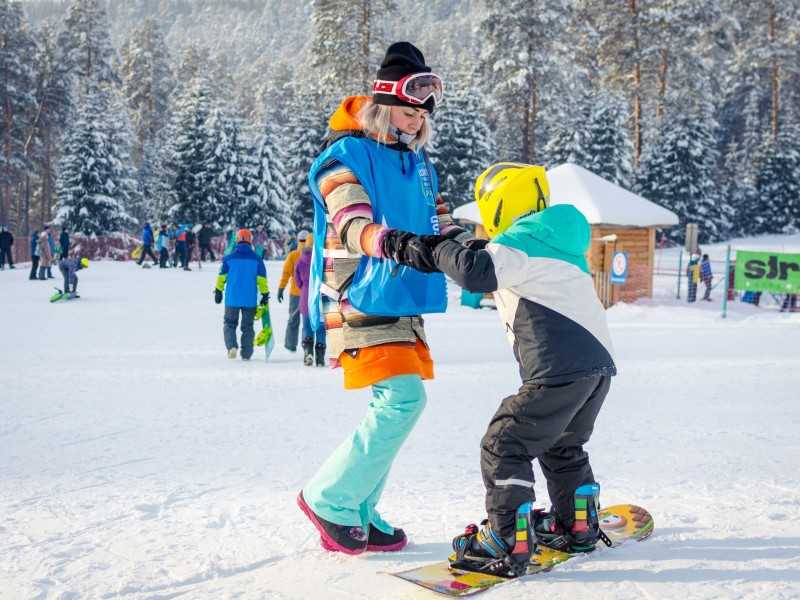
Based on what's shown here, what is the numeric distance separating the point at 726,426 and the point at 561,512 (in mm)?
3179

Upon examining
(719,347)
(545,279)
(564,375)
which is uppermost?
(545,279)

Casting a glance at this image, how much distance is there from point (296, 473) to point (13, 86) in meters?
46.6

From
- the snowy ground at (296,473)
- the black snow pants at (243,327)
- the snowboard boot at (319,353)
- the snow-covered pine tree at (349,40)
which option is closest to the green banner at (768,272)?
the snowy ground at (296,473)

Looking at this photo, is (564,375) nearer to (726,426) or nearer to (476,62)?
(726,426)

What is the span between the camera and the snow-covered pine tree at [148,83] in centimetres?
6216

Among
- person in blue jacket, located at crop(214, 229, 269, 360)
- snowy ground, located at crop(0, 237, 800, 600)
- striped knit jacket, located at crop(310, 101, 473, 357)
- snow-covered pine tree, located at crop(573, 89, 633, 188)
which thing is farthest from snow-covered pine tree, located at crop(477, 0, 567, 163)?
striped knit jacket, located at crop(310, 101, 473, 357)

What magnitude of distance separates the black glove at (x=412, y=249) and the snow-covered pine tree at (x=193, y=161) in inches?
1659

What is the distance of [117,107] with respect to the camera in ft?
160

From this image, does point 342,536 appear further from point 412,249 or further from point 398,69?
point 398,69

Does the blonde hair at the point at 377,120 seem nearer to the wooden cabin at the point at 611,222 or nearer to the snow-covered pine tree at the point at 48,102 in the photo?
the wooden cabin at the point at 611,222

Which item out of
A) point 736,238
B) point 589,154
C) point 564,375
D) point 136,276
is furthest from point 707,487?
point 736,238

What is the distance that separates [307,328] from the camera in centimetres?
937

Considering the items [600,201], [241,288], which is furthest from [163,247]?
[241,288]

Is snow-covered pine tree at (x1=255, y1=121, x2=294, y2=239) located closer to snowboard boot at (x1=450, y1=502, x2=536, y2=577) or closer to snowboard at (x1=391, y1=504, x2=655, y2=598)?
snowboard at (x1=391, y1=504, x2=655, y2=598)
